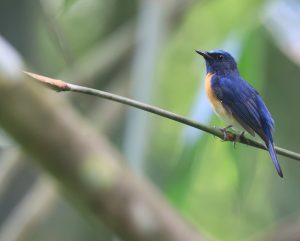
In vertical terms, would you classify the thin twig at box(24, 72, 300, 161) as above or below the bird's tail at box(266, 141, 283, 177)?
below

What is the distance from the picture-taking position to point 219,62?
3721 millimetres

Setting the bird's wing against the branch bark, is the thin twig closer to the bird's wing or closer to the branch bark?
the branch bark

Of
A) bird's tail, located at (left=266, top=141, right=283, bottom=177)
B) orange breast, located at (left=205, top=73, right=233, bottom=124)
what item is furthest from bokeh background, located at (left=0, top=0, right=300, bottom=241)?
bird's tail, located at (left=266, top=141, right=283, bottom=177)

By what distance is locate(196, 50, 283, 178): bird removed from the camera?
305 centimetres

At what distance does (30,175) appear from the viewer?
4199mm

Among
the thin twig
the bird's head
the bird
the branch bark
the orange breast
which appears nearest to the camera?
the thin twig

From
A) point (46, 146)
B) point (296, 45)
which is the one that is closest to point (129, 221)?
point (46, 146)

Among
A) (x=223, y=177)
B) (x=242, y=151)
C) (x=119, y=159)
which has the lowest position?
(x=119, y=159)

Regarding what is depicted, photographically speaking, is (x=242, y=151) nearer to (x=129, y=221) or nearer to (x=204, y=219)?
(x=129, y=221)

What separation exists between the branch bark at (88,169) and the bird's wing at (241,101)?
0.48 metres

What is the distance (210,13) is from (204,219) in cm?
119

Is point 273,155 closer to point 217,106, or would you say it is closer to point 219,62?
point 217,106

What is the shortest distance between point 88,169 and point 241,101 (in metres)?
0.84

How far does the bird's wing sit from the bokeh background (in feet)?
0.23
